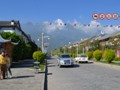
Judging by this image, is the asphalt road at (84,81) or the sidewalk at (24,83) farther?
the asphalt road at (84,81)

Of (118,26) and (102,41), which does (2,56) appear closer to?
(118,26)

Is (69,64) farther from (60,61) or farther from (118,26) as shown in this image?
(118,26)

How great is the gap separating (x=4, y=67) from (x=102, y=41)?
296ft

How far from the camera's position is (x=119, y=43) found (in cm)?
7181

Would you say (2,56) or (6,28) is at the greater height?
→ (6,28)

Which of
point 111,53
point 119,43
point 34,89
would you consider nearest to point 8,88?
point 34,89

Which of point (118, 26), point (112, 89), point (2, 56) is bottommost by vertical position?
point (112, 89)

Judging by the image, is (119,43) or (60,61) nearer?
(60,61)

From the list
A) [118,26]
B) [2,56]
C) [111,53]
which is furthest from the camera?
[111,53]

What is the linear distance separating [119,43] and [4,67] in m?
53.8

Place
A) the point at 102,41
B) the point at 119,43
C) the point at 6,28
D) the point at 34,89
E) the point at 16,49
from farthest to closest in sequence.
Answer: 1. the point at 102,41
2. the point at 6,28
3. the point at 119,43
4. the point at 16,49
5. the point at 34,89

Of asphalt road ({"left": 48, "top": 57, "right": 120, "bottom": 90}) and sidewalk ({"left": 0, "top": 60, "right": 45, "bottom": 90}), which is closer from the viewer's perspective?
sidewalk ({"left": 0, "top": 60, "right": 45, "bottom": 90})

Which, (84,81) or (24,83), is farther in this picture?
(84,81)

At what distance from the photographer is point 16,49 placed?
50.4 metres
